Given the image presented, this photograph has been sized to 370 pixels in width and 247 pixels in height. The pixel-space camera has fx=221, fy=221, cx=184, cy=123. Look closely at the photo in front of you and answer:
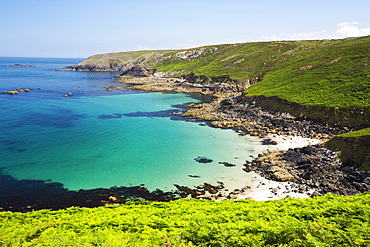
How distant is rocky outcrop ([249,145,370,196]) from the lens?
35.4 m

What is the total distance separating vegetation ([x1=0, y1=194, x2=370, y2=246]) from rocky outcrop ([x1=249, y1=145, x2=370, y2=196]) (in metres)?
14.6

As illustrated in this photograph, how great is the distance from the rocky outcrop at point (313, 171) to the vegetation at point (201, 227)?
47.9 feet

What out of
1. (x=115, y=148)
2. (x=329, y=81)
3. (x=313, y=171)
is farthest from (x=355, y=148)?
(x=115, y=148)

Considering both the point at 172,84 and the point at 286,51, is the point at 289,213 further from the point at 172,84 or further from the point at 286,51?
the point at 286,51

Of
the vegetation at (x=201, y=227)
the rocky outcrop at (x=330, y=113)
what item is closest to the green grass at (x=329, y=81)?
the rocky outcrop at (x=330, y=113)

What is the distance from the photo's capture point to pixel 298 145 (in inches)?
2114

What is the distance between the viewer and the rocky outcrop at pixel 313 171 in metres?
35.4

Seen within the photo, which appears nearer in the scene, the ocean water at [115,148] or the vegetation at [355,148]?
the vegetation at [355,148]

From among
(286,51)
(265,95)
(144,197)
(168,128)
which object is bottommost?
(144,197)

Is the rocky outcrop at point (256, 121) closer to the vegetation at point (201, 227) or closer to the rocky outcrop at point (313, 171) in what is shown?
the rocky outcrop at point (313, 171)

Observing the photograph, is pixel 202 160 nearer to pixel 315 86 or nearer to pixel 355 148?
pixel 355 148

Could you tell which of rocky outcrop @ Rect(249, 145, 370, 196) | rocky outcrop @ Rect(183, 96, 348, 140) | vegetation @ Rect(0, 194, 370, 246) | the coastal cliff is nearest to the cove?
rocky outcrop @ Rect(249, 145, 370, 196)

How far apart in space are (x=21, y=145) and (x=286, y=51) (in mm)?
164559

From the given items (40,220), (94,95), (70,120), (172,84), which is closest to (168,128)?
(70,120)
